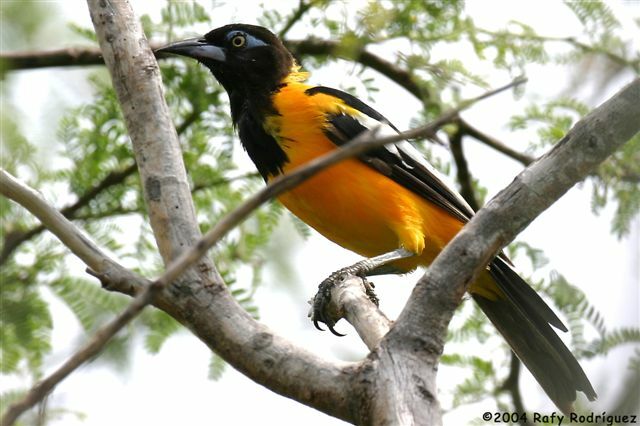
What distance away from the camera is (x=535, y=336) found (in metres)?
5.11

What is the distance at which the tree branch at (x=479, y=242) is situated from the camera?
304cm

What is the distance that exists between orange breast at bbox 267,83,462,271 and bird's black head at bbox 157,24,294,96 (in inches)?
11.2

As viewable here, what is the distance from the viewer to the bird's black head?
566 centimetres

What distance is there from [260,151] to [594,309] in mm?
1996

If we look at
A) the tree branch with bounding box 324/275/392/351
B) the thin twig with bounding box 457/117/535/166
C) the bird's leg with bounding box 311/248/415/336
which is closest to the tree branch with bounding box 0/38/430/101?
the thin twig with bounding box 457/117/535/166

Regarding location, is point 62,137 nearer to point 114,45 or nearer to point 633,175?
point 114,45

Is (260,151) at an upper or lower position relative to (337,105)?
lower

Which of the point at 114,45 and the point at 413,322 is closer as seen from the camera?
the point at 413,322

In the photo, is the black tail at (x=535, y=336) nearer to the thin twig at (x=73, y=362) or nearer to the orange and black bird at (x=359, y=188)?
the orange and black bird at (x=359, y=188)

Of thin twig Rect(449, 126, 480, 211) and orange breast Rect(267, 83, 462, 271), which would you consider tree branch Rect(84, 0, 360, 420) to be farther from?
thin twig Rect(449, 126, 480, 211)

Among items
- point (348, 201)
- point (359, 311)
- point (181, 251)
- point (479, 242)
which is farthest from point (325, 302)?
point (479, 242)

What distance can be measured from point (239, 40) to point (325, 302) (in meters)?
1.89

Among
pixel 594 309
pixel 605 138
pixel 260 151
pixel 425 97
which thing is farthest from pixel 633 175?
pixel 605 138

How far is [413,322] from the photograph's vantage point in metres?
3.21
